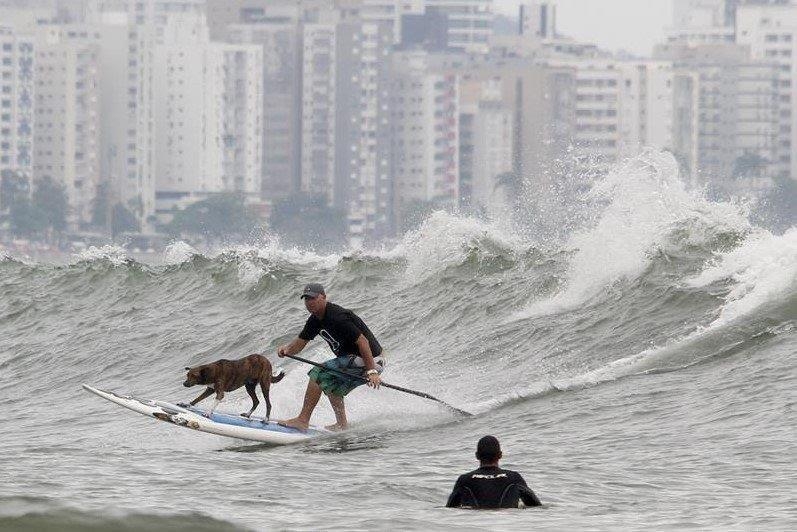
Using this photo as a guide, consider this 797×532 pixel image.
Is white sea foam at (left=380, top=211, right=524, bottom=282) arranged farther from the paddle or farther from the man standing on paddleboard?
the man standing on paddleboard

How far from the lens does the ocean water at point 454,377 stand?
42.4ft

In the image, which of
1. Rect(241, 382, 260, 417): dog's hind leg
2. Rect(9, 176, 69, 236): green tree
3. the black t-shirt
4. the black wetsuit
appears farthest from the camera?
Rect(9, 176, 69, 236): green tree

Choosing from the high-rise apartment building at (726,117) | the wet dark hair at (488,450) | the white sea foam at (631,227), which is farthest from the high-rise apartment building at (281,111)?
the wet dark hair at (488,450)

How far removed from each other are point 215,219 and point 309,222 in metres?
8.15

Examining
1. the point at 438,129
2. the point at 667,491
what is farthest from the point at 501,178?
the point at 667,491

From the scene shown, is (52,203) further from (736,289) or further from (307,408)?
(307,408)

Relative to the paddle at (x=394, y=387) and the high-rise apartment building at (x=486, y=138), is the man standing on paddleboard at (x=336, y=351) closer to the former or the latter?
the paddle at (x=394, y=387)

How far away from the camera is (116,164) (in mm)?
173625

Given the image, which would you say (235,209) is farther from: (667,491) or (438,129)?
(667,491)

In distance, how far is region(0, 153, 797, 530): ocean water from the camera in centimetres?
1291

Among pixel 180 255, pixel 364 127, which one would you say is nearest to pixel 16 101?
pixel 364 127

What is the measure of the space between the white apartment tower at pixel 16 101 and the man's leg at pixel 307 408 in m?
156

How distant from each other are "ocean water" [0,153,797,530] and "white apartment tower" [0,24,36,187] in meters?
142

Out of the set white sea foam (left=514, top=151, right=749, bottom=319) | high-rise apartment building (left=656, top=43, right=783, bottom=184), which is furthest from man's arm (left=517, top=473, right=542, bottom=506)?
high-rise apartment building (left=656, top=43, right=783, bottom=184)
